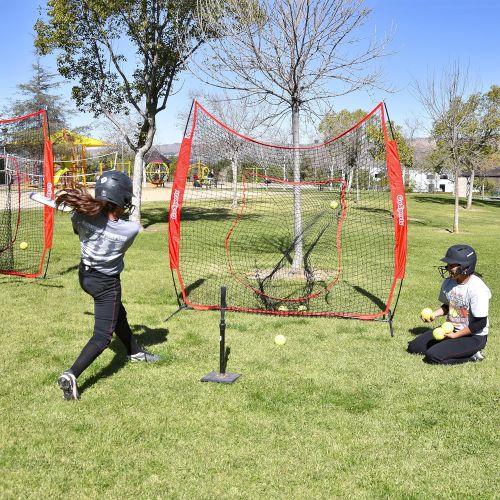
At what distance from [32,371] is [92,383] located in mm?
744

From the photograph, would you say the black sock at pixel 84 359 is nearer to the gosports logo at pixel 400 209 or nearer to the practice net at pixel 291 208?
the practice net at pixel 291 208

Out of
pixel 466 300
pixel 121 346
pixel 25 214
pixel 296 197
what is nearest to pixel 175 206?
pixel 121 346


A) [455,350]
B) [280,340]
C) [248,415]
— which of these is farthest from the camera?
[280,340]

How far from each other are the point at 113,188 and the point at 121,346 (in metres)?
2.11

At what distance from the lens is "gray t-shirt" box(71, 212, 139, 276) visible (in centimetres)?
498

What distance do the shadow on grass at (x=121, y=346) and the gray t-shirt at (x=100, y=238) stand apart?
1.04 meters

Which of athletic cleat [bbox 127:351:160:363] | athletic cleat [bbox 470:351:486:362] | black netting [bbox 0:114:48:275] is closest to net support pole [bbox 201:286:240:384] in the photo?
athletic cleat [bbox 127:351:160:363]

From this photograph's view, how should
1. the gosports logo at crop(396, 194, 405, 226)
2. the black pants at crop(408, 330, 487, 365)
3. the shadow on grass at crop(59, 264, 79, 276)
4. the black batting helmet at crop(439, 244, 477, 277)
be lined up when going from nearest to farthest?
the black batting helmet at crop(439, 244, 477, 277)
the black pants at crop(408, 330, 487, 365)
the gosports logo at crop(396, 194, 405, 226)
the shadow on grass at crop(59, 264, 79, 276)

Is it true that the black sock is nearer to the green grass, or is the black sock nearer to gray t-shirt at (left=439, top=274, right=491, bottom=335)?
the green grass

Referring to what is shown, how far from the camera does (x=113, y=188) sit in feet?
16.0

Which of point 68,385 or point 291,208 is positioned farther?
point 291,208

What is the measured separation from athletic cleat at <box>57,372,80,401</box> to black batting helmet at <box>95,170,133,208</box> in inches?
58.9

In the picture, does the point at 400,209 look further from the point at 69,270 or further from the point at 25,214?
the point at 25,214

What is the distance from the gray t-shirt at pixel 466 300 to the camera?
18.5 feet
